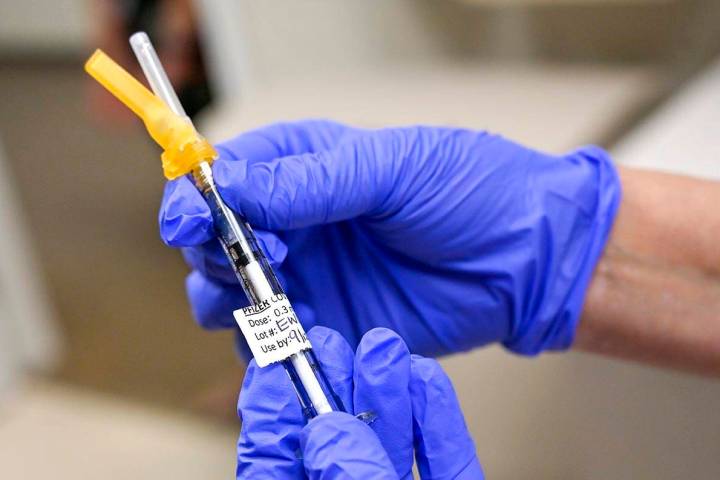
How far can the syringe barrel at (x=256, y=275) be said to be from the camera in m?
0.58

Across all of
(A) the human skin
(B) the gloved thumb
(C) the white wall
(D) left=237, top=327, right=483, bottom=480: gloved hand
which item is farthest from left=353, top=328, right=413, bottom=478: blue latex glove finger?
(C) the white wall

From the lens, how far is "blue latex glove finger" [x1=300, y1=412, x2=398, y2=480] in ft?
1.71

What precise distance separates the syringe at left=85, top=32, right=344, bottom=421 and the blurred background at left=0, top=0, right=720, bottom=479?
1.09 feet

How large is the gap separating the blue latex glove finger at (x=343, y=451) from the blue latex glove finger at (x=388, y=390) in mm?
26

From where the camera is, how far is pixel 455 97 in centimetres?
140

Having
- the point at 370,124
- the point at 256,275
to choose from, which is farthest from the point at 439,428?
the point at 370,124

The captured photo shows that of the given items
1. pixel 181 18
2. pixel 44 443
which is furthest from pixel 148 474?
pixel 181 18

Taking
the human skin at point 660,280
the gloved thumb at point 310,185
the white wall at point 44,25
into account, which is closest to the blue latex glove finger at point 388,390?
the gloved thumb at point 310,185

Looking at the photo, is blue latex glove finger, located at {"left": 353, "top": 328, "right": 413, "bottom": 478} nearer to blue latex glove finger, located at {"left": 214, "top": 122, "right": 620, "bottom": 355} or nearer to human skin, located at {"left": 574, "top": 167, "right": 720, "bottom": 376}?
blue latex glove finger, located at {"left": 214, "top": 122, "right": 620, "bottom": 355}

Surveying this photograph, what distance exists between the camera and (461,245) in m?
0.75

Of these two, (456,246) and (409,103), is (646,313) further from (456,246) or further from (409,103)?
(409,103)

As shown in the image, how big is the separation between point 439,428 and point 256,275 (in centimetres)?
17

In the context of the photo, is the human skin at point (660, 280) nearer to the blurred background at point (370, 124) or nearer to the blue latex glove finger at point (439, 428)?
the blurred background at point (370, 124)

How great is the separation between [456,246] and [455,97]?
699 millimetres
